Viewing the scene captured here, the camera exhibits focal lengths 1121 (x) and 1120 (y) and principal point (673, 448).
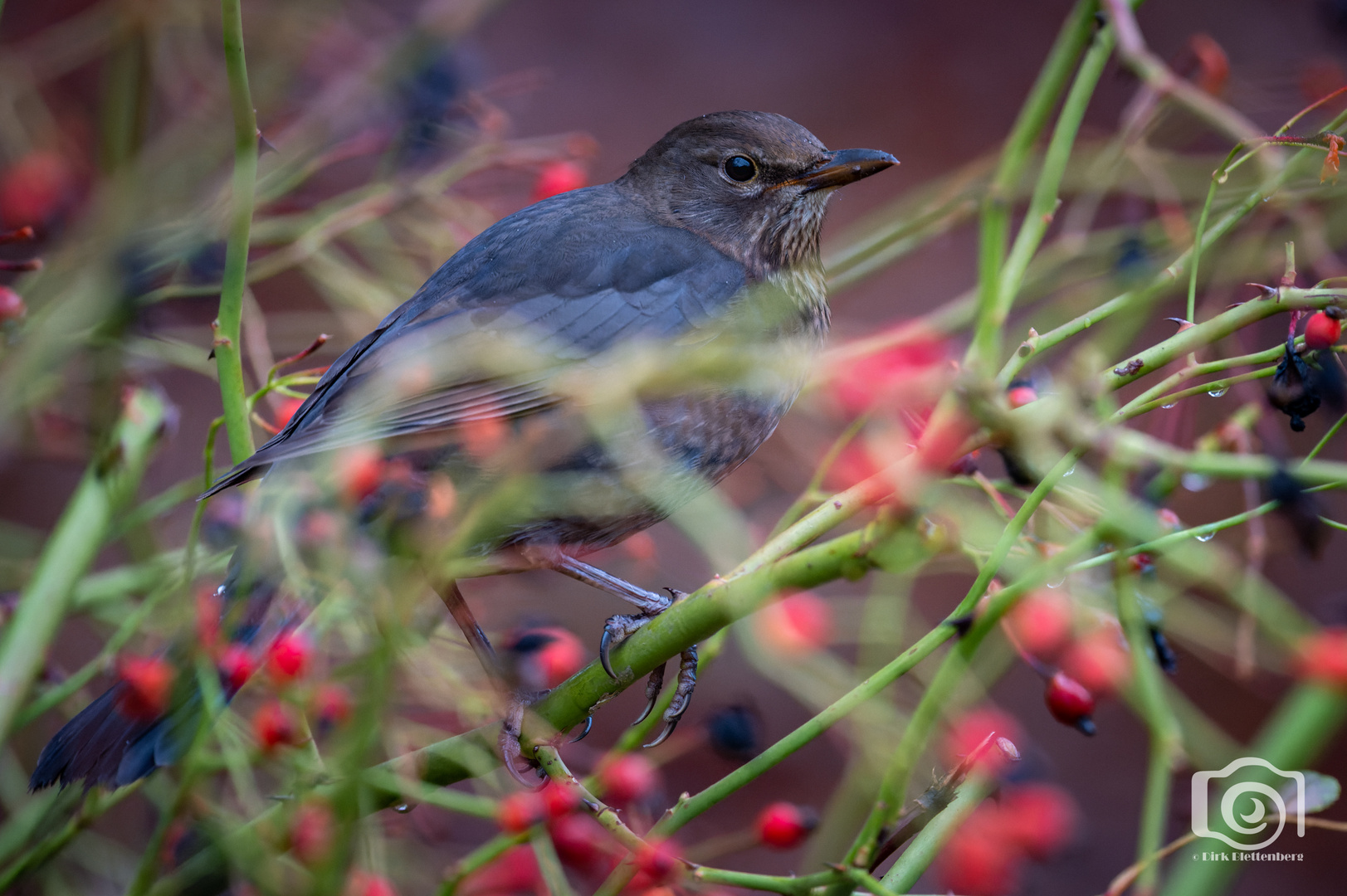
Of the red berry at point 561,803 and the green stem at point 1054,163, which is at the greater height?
the green stem at point 1054,163

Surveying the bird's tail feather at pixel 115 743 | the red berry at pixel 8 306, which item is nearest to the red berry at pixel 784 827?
the bird's tail feather at pixel 115 743

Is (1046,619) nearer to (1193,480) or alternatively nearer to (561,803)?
(1193,480)

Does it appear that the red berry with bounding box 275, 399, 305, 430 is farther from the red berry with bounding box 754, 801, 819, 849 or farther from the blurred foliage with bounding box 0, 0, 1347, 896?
the red berry with bounding box 754, 801, 819, 849

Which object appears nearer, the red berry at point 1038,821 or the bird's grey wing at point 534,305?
the red berry at point 1038,821

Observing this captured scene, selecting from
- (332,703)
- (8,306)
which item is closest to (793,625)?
(332,703)

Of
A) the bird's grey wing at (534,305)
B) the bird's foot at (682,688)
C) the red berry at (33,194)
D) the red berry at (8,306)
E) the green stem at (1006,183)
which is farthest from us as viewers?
the red berry at (33,194)

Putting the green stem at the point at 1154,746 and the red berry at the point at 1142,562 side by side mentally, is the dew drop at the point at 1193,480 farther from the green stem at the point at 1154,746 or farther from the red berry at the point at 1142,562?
the green stem at the point at 1154,746

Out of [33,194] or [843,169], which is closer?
[33,194]
